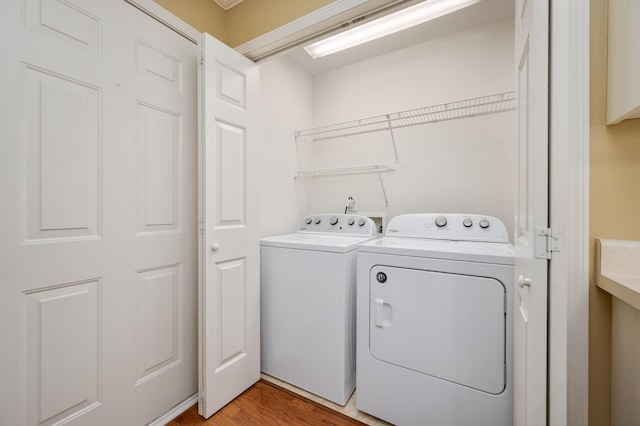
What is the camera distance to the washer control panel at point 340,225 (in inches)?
77.7

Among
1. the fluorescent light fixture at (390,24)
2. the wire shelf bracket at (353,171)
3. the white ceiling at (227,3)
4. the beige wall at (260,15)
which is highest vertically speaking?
the fluorescent light fixture at (390,24)

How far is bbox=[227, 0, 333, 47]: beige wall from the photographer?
1401 mm

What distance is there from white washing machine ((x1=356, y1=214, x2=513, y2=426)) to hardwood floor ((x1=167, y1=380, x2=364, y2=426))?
22cm

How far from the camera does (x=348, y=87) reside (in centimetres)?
246

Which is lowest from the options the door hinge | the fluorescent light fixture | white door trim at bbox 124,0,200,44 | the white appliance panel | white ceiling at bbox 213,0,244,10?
the white appliance panel

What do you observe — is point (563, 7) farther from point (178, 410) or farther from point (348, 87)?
point (178, 410)

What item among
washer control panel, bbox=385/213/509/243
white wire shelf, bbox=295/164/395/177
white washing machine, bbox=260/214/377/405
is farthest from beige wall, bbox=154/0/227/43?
washer control panel, bbox=385/213/509/243

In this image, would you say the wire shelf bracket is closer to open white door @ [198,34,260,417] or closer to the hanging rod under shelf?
the hanging rod under shelf

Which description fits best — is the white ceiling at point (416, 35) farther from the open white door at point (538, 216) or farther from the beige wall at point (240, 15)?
the open white door at point (538, 216)

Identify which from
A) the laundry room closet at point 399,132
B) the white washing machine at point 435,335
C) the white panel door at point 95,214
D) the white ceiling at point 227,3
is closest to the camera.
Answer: the white panel door at point 95,214

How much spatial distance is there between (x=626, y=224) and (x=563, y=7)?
646 millimetres

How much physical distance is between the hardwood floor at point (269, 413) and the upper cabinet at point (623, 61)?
5.63 feet

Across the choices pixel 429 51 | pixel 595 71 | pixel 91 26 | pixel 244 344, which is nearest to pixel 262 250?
pixel 244 344

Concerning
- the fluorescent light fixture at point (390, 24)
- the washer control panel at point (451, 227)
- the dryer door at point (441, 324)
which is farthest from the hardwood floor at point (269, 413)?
the fluorescent light fixture at point (390, 24)
